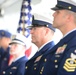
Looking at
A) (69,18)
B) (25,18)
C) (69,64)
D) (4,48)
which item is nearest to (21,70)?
(4,48)

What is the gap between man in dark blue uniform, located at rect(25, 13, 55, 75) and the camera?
9.21 feet

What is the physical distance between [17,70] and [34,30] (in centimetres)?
61

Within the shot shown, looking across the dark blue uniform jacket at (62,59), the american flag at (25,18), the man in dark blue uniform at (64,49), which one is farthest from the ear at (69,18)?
the american flag at (25,18)

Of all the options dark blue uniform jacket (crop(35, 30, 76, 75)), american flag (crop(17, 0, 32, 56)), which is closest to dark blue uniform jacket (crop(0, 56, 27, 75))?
dark blue uniform jacket (crop(35, 30, 76, 75))

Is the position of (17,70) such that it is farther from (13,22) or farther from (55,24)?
(13,22)

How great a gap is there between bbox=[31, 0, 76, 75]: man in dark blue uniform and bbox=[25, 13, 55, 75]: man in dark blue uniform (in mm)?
320

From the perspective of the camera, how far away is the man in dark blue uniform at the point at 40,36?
281 centimetres

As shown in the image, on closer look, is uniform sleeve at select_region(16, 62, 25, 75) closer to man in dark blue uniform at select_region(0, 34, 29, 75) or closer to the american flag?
man in dark blue uniform at select_region(0, 34, 29, 75)

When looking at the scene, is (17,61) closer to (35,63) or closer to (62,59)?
(35,63)

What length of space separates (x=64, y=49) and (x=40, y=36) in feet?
2.70

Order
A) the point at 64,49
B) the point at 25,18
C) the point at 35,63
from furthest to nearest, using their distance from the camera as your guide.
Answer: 1. the point at 25,18
2. the point at 35,63
3. the point at 64,49

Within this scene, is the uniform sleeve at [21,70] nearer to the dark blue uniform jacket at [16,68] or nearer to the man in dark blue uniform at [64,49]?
the dark blue uniform jacket at [16,68]

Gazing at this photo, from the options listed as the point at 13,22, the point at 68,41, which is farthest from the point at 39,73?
the point at 13,22

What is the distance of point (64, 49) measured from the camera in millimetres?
2160
